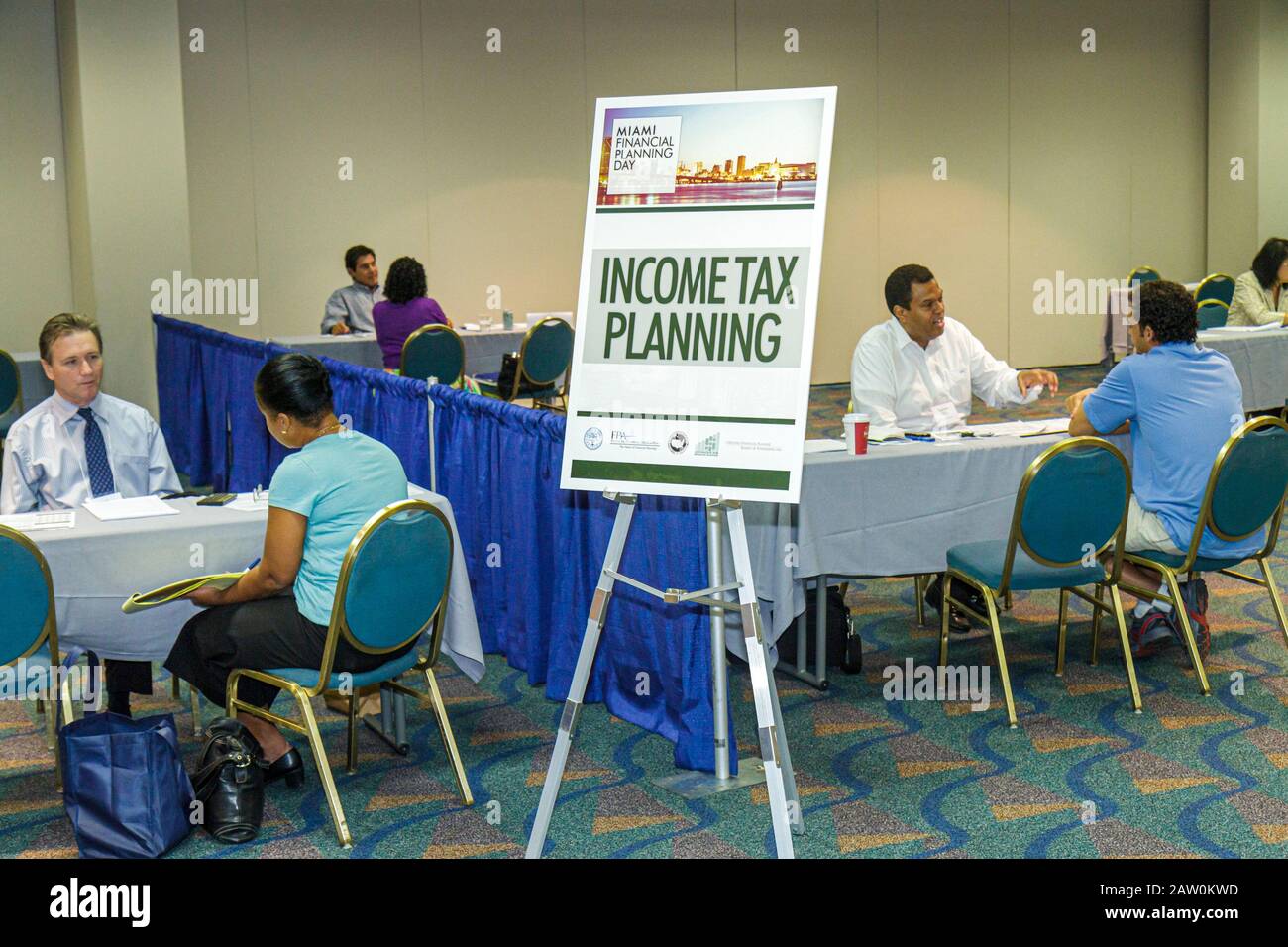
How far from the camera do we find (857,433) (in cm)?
439

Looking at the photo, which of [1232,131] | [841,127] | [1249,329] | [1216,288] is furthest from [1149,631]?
[1232,131]

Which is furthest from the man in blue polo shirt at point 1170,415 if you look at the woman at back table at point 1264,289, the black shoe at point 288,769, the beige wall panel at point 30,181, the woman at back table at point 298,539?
the beige wall panel at point 30,181

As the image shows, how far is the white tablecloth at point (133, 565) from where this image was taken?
11.9 feet

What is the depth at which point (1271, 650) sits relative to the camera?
15.6ft

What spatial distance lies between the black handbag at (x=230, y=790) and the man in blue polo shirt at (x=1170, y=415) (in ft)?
8.86

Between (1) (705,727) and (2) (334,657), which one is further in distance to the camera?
(1) (705,727)

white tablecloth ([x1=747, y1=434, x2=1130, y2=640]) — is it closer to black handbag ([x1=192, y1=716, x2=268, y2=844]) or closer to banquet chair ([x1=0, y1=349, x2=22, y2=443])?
black handbag ([x1=192, y1=716, x2=268, y2=844])

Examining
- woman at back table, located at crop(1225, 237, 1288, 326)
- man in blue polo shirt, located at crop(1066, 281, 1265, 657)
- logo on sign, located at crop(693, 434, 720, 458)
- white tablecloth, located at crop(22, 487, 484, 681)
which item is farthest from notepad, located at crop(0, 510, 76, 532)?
woman at back table, located at crop(1225, 237, 1288, 326)

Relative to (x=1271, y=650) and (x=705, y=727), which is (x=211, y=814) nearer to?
(x=705, y=727)

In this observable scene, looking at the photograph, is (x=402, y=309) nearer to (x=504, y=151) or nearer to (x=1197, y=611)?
(x=504, y=151)

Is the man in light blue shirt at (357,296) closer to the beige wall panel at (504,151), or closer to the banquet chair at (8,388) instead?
the beige wall panel at (504,151)
